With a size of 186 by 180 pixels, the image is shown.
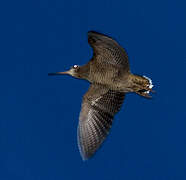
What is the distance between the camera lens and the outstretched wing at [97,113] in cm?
1009

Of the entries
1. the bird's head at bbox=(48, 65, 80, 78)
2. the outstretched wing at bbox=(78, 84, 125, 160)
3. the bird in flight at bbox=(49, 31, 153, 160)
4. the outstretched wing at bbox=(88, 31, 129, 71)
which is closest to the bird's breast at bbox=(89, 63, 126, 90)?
Answer: the bird in flight at bbox=(49, 31, 153, 160)

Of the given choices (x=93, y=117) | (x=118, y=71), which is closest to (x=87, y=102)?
(x=93, y=117)

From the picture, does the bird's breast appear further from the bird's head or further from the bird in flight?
the bird's head

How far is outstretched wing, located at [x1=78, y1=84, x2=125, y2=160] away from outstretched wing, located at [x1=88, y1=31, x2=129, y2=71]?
63cm

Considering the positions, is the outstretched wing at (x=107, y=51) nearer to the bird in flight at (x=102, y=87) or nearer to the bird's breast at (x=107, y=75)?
the bird in flight at (x=102, y=87)

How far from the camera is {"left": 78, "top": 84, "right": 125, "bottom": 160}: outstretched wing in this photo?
1009 centimetres

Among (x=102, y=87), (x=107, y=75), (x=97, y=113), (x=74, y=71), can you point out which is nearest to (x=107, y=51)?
(x=107, y=75)

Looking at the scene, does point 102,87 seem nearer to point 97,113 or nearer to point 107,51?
point 97,113

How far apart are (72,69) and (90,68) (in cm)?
55

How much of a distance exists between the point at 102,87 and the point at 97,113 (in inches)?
18.7

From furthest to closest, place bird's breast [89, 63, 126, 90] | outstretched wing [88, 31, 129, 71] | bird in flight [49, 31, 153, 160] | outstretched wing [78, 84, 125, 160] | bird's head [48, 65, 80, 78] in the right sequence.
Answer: bird's head [48, 65, 80, 78] → outstretched wing [78, 84, 125, 160] → bird's breast [89, 63, 126, 90] → bird in flight [49, 31, 153, 160] → outstretched wing [88, 31, 129, 71]

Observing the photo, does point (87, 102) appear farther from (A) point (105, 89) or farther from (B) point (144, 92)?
(B) point (144, 92)

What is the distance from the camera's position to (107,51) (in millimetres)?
9492

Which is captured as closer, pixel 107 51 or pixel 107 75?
pixel 107 51
